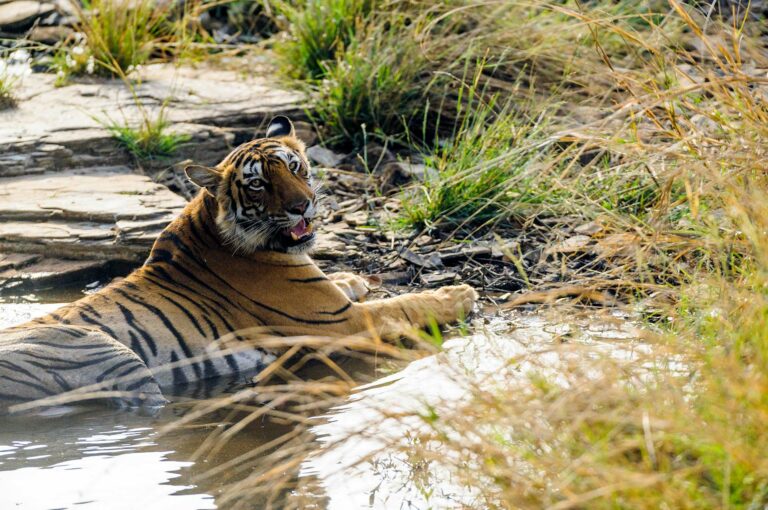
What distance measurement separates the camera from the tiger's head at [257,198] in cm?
497

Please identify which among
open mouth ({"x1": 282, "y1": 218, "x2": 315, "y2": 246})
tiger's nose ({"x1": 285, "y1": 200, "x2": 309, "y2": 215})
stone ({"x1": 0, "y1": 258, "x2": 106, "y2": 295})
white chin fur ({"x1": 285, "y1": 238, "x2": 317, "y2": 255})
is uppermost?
tiger's nose ({"x1": 285, "y1": 200, "x2": 309, "y2": 215})

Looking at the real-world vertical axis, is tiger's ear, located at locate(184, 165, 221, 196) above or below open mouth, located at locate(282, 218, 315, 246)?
above

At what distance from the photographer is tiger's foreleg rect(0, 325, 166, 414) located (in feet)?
14.0

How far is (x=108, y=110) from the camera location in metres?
7.94

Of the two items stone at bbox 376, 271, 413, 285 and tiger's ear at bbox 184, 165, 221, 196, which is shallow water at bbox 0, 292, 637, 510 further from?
stone at bbox 376, 271, 413, 285

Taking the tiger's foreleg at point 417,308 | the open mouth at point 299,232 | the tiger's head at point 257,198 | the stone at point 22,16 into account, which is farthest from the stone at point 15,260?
the stone at point 22,16

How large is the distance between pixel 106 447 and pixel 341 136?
400 centimetres

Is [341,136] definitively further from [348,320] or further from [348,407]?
[348,407]

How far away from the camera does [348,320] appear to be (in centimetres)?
506

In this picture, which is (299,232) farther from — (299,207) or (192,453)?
(192,453)

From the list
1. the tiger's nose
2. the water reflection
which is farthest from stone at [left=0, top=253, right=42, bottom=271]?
the water reflection

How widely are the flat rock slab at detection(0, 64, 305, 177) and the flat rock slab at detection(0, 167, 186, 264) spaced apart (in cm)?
30

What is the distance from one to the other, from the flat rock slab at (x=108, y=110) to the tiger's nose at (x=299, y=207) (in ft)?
9.05

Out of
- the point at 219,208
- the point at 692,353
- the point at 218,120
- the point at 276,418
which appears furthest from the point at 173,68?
the point at 692,353
